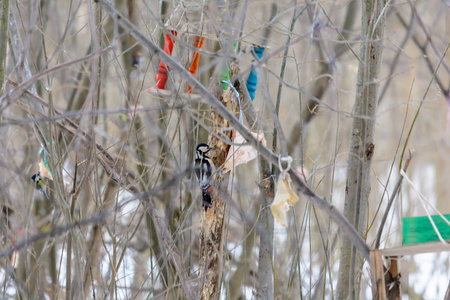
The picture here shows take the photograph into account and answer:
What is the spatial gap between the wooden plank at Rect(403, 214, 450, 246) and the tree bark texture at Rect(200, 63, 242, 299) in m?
0.59

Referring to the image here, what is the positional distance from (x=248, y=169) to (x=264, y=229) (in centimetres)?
184

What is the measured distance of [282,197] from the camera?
2.98ft

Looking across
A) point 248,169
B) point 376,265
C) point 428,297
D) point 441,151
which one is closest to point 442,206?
point 441,151

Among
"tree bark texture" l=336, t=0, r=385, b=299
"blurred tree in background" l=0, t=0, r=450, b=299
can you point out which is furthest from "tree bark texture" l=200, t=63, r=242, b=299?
"tree bark texture" l=336, t=0, r=385, b=299

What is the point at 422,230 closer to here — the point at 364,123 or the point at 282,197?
the point at 282,197

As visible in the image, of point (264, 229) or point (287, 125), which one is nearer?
point (264, 229)

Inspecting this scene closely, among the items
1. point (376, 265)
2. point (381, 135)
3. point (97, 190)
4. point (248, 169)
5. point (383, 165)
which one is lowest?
point (376, 265)

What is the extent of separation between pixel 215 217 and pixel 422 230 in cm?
66

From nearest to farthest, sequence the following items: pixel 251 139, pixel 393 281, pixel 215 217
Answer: pixel 251 139 → pixel 393 281 → pixel 215 217

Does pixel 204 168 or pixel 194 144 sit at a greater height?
pixel 194 144

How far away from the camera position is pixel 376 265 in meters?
0.89

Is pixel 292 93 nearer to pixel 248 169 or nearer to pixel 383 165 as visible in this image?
pixel 248 169

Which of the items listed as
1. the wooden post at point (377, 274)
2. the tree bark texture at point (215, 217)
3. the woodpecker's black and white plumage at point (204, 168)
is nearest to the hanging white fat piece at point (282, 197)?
the wooden post at point (377, 274)

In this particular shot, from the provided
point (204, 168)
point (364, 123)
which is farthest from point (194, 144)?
point (364, 123)
